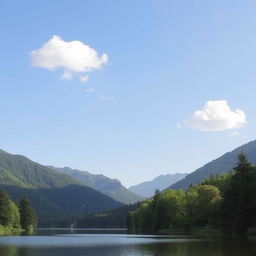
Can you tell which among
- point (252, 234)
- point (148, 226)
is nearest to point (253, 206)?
point (252, 234)

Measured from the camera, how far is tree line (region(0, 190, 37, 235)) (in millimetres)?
158625

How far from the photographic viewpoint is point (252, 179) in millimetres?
96062

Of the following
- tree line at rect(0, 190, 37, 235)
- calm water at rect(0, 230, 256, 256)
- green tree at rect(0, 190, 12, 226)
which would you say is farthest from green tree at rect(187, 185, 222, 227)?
green tree at rect(0, 190, 12, 226)

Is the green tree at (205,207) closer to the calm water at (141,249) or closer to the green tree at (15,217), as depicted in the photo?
the calm water at (141,249)

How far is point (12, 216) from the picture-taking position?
171m

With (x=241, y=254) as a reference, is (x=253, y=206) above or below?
above

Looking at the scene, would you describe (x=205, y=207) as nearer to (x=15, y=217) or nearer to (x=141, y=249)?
(x=141, y=249)

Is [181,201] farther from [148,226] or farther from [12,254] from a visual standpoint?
[12,254]

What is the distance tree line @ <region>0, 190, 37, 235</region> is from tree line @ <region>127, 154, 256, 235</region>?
4708 centimetres

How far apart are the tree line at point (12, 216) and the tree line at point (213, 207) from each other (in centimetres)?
4708

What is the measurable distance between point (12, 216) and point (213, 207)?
81617mm

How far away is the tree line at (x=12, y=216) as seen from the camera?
6245 inches

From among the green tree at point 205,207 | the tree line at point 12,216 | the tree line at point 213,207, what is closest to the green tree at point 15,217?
the tree line at point 12,216

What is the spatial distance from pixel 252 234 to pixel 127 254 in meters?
44.1
